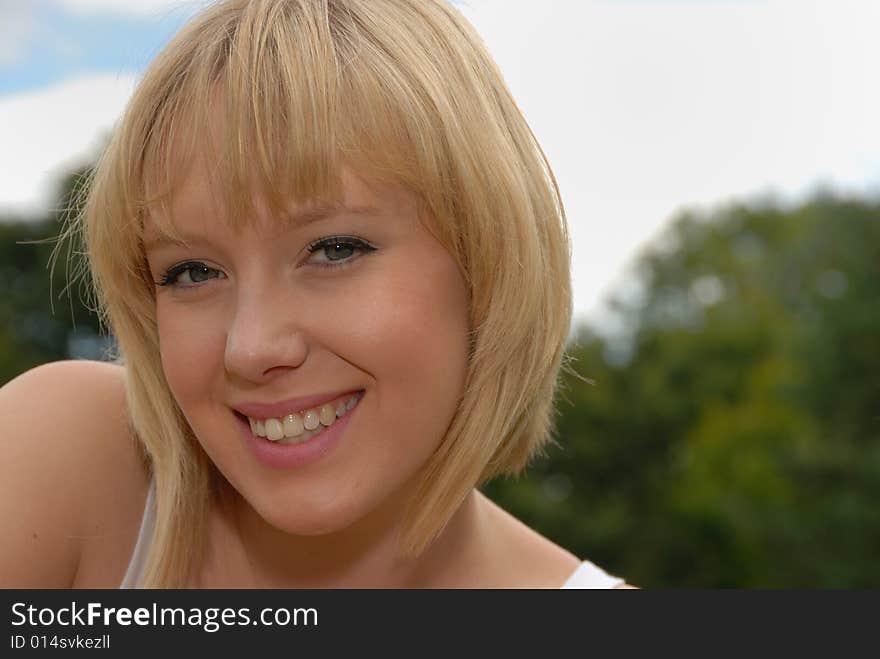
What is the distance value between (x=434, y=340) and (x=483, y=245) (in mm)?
275

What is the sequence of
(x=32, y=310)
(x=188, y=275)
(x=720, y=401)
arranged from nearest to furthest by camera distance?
(x=188, y=275), (x=32, y=310), (x=720, y=401)

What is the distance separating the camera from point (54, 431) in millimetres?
2969

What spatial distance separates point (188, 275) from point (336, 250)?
0.42 metres

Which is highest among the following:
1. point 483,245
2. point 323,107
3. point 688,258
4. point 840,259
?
point 688,258

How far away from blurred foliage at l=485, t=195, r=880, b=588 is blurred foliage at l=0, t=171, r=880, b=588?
66 mm

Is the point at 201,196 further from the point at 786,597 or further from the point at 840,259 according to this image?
the point at 840,259

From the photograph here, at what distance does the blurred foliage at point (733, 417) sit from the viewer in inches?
1125

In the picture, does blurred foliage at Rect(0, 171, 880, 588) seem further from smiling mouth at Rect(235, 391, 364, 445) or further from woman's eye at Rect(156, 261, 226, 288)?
smiling mouth at Rect(235, 391, 364, 445)

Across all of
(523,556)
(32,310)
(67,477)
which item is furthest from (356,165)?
(32,310)

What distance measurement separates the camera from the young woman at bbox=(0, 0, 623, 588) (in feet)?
8.39

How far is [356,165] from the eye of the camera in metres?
2.55

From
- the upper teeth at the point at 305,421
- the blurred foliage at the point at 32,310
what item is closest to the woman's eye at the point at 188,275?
the upper teeth at the point at 305,421

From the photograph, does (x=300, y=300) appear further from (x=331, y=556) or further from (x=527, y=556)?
(x=527, y=556)

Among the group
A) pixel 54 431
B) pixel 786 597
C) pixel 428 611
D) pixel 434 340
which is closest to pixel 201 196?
pixel 434 340
